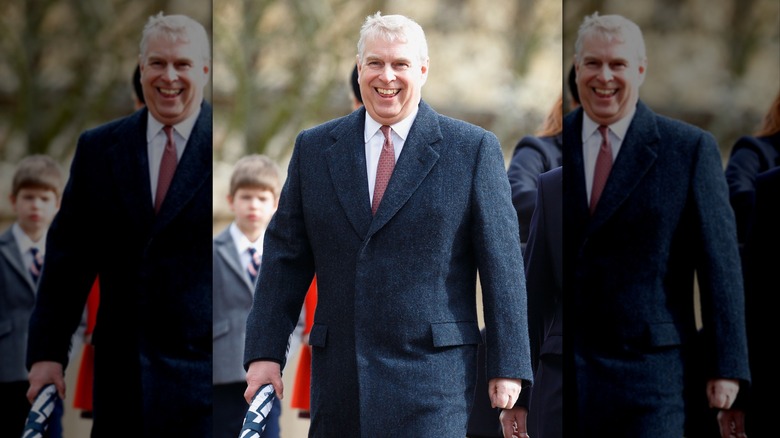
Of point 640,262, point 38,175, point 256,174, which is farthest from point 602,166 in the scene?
point 38,175

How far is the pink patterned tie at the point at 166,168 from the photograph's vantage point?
5.33 m

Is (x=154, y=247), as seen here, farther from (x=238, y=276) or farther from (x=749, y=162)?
(x=749, y=162)

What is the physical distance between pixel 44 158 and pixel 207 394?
1.34 m

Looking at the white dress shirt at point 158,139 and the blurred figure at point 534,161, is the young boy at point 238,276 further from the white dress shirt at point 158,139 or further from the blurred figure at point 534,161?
the blurred figure at point 534,161

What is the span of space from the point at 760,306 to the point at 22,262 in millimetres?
3340

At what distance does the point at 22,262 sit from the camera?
5.59 metres

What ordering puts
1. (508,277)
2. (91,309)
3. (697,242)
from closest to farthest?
1. (508,277)
2. (697,242)
3. (91,309)

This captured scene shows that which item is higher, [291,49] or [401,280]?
[291,49]

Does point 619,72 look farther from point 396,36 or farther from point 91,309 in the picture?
point 91,309

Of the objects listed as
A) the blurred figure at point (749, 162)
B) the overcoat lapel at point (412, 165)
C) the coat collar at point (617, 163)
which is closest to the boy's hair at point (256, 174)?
the overcoat lapel at point (412, 165)

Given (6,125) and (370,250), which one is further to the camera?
(6,125)

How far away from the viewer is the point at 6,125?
5.62 metres

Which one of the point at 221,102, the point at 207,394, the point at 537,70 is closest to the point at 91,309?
the point at 207,394

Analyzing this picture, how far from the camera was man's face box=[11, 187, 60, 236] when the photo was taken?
5.55m
